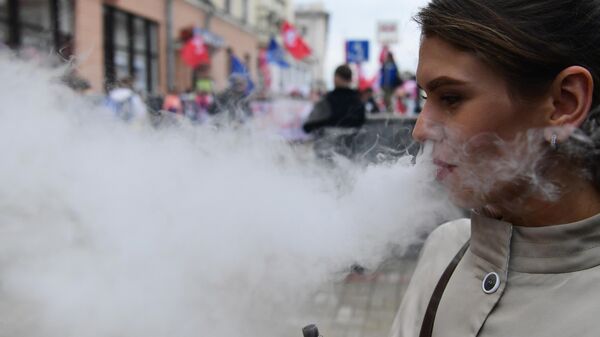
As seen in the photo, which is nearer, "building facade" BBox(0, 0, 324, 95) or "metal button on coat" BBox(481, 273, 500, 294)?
"metal button on coat" BBox(481, 273, 500, 294)

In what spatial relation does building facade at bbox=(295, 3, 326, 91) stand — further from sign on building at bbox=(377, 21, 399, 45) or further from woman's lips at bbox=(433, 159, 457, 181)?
woman's lips at bbox=(433, 159, 457, 181)

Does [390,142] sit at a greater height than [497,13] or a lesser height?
lesser

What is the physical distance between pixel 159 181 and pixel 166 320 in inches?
13.1

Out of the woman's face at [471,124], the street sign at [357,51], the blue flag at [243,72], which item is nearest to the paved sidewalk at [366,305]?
the blue flag at [243,72]

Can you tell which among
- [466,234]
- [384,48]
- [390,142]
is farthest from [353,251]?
[384,48]

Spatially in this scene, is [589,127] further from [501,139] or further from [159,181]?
[159,181]

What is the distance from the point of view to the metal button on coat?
102 cm

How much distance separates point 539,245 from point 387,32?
9708 millimetres

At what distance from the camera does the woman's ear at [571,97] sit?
3.08ft

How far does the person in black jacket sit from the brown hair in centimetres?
427

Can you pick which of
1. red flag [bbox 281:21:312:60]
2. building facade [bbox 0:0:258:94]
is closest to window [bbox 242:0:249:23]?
building facade [bbox 0:0:258:94]

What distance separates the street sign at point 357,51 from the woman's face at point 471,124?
975cm

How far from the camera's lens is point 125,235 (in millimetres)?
1167

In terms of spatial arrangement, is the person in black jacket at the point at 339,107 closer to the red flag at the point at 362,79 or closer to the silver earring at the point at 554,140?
the silver earring at the point at 554,140
